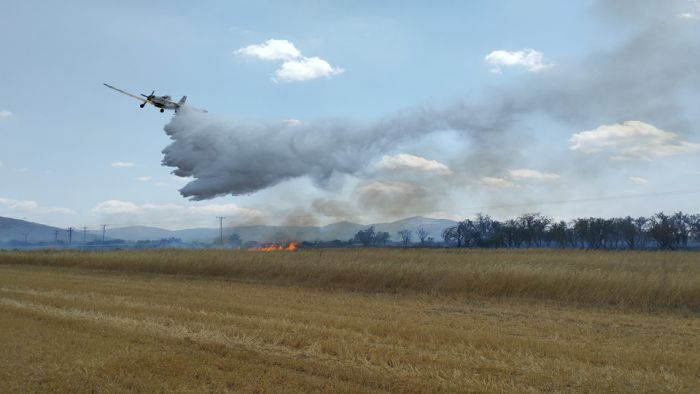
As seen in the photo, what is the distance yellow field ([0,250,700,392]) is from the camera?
9.03 m

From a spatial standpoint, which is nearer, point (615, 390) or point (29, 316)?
point (615, 390)

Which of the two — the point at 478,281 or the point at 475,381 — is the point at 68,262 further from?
the point at 475,381

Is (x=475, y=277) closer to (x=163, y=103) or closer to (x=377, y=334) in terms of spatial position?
(x=377, y=334)

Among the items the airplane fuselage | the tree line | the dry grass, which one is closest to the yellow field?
the dry grass

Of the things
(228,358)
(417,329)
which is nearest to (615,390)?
(417,329)

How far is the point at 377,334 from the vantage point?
13.0 meters

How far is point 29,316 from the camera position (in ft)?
49.8

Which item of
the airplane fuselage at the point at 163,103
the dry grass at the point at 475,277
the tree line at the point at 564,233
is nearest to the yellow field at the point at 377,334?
the dry grass at the point at 475,277

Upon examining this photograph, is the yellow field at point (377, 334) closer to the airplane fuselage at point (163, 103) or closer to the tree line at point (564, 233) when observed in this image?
the airplane fuselage at point (163, 103)

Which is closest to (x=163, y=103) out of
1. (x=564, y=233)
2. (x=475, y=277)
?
(x=475, y=277)

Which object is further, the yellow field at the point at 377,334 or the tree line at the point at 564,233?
the tree line at the point at 564,233

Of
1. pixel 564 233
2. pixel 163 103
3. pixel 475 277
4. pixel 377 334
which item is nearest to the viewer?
pixel 377 334

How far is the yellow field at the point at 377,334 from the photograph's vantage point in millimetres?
9031

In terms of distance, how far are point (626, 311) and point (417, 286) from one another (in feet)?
29.3
